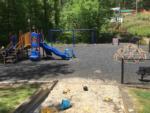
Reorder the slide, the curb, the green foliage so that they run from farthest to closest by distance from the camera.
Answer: the green foliage
the slide
the curb

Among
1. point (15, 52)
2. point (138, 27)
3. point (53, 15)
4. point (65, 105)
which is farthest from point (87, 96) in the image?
point (138, 27)

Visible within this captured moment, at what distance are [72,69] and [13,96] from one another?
19.2ft

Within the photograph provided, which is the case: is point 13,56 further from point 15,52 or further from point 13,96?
point 13,96

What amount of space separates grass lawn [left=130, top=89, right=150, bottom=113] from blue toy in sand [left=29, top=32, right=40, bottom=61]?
847cm

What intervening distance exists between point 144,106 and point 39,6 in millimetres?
24478

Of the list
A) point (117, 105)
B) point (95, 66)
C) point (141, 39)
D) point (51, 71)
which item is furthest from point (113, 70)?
point (141, 39)

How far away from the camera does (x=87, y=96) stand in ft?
42.7

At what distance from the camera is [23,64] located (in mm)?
20797

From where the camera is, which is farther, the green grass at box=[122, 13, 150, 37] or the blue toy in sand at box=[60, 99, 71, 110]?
the green grass at box=[122, 13, 150, 37]

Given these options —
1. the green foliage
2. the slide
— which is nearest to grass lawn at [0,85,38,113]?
the slide

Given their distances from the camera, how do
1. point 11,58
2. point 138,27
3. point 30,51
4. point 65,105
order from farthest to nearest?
point 138,27 < point 30,51 < point 11,58 < point 65,105

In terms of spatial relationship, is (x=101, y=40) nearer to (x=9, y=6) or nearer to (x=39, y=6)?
(x=39, y=6)

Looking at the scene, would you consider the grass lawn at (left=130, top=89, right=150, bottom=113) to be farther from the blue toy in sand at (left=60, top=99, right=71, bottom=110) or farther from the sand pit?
the blue toy in sand at (left=60, top=99, right=71, bottom=110)

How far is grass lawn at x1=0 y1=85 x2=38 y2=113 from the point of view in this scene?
38.0 ft
